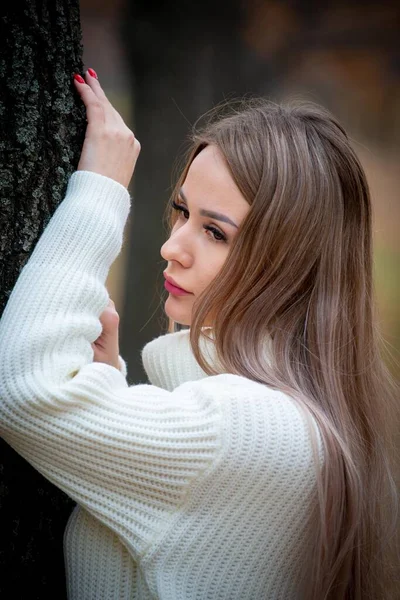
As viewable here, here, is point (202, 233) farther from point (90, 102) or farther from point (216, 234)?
point (90, 102)

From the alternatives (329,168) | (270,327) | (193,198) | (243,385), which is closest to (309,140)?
(329,168)

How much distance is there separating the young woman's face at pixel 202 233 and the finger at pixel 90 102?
239mm

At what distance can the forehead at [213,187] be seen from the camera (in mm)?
1465

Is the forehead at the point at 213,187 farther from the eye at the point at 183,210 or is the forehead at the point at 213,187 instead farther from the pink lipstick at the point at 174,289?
the pink lipstick at the point at 174,289

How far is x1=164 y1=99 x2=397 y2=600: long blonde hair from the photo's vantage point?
1.37 metres

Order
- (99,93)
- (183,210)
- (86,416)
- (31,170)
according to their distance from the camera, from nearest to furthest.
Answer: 1. (86,416)
2. (31,170)
3. (99,93)
4. (183,210)

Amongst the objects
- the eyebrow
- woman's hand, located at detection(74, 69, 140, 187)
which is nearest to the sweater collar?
the eyebrow

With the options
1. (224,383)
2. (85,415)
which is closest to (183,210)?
(224,383)

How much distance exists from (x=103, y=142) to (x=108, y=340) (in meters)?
0.39

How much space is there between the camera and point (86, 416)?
1191 mm

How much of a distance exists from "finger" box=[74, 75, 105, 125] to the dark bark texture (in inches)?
0.6

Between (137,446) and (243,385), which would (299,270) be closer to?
(243,385)

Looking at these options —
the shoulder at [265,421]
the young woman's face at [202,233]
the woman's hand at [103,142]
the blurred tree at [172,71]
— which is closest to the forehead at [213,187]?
the young woman's face at [202,233]

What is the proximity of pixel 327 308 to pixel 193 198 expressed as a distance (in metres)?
0.36
